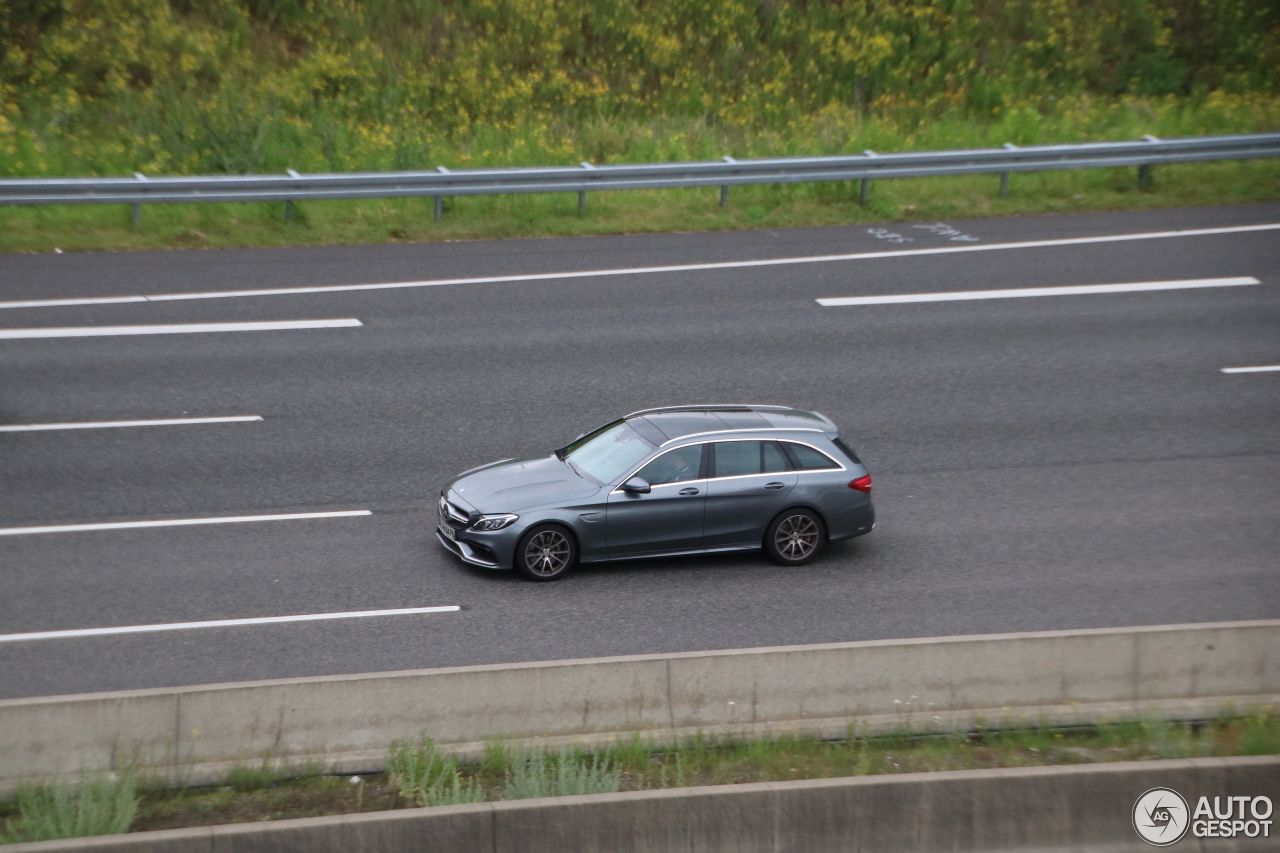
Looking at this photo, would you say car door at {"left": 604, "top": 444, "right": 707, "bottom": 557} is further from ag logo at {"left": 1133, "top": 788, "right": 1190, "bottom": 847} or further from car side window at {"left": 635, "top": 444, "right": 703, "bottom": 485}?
ag logo at {"left": 1133, "top": 788, "right": 1190, "bottom": 847}

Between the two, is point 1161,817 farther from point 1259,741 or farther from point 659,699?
point 659,699

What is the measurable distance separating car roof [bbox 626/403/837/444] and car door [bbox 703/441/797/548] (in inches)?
12.3

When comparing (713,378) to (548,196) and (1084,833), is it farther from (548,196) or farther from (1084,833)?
(1084,833)

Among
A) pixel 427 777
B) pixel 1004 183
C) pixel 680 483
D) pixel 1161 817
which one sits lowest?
pixel 427 777

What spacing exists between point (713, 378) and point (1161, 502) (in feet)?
16.9

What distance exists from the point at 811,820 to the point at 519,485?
5.28 m

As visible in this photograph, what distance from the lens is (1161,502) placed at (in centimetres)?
1287

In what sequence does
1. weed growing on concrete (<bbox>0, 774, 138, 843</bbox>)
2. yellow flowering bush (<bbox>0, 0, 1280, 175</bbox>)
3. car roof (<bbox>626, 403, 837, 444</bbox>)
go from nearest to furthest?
weed growing on concrete (<bbox>0, 774, 138, 843</bbox>), car roof (<bbox>626, 403, 837, 444</bbox>), yellow flowering bush (<bbox>0, 0, 1280, 175</bbox>)

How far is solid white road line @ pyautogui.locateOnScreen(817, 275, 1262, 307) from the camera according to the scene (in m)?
18.0

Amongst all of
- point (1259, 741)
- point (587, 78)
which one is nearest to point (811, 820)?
point (1259, 741)

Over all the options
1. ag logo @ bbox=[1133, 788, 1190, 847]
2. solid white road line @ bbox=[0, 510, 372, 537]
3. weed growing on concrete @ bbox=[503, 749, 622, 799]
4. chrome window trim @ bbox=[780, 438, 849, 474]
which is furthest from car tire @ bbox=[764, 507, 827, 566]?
ag logo @ bbox=[1133, 788, 1190, 847]

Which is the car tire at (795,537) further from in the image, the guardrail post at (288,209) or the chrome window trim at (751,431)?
the guardrail post at (288,209)

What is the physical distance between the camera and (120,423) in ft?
46.3

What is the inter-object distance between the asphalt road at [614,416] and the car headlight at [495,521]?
501mm
